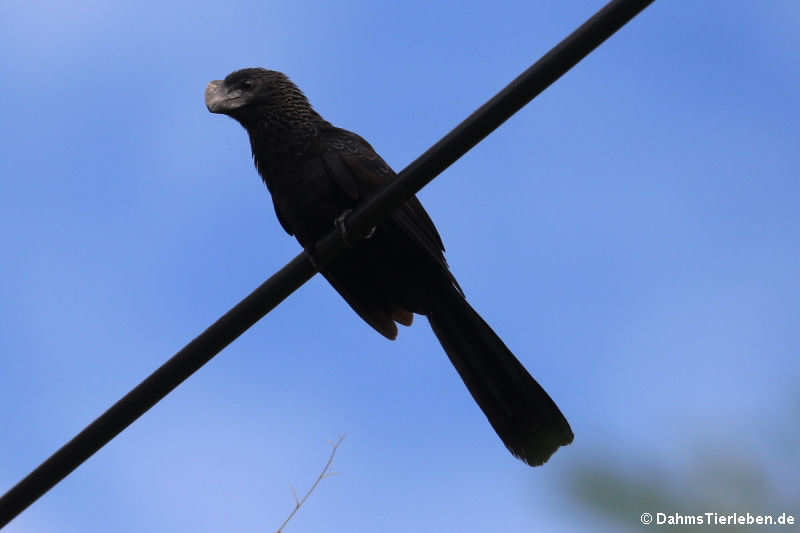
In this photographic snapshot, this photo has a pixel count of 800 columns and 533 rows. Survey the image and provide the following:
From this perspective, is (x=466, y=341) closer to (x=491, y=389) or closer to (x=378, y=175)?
(x=491, y=389)

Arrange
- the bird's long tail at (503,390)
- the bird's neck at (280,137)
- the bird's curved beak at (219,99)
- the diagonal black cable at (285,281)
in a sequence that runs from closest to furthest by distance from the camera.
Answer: the diagonal black cable at (285,281), the bird's long tail at (503,390), the bird's neck at (280,137), the bird's curved beak at (219,99)

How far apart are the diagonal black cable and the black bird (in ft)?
4.66

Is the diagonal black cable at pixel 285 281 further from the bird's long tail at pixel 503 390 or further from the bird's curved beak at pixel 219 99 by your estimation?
the bird's curved beak at pixel 219 99

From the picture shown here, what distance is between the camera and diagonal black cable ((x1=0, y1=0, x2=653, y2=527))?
2283 millimetres

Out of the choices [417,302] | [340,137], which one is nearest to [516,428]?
[417,302]

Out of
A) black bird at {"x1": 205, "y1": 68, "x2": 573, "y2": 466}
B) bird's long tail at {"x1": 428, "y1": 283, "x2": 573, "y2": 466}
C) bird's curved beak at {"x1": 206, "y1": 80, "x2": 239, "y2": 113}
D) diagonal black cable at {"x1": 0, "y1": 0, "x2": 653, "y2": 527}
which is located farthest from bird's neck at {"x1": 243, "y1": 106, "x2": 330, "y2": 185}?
diagonal black cable at {"x1": 0, "y1": 0, "x2": 653, "y2": 527}

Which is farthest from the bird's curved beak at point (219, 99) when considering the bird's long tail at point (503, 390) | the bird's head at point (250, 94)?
the bird's long tail at point (503, 390)

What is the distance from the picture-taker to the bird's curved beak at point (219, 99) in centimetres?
494

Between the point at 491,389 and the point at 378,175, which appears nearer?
the point at 491,389

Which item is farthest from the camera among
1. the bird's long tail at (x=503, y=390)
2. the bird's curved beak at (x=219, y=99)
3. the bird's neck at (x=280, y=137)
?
the bird's curved beak at (x=219, y=99)

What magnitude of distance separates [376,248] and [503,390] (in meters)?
0.89

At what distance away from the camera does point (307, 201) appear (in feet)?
14.4

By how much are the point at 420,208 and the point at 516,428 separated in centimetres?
114

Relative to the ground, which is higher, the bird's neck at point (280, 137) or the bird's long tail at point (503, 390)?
the bird's neck at point (280, 137)
